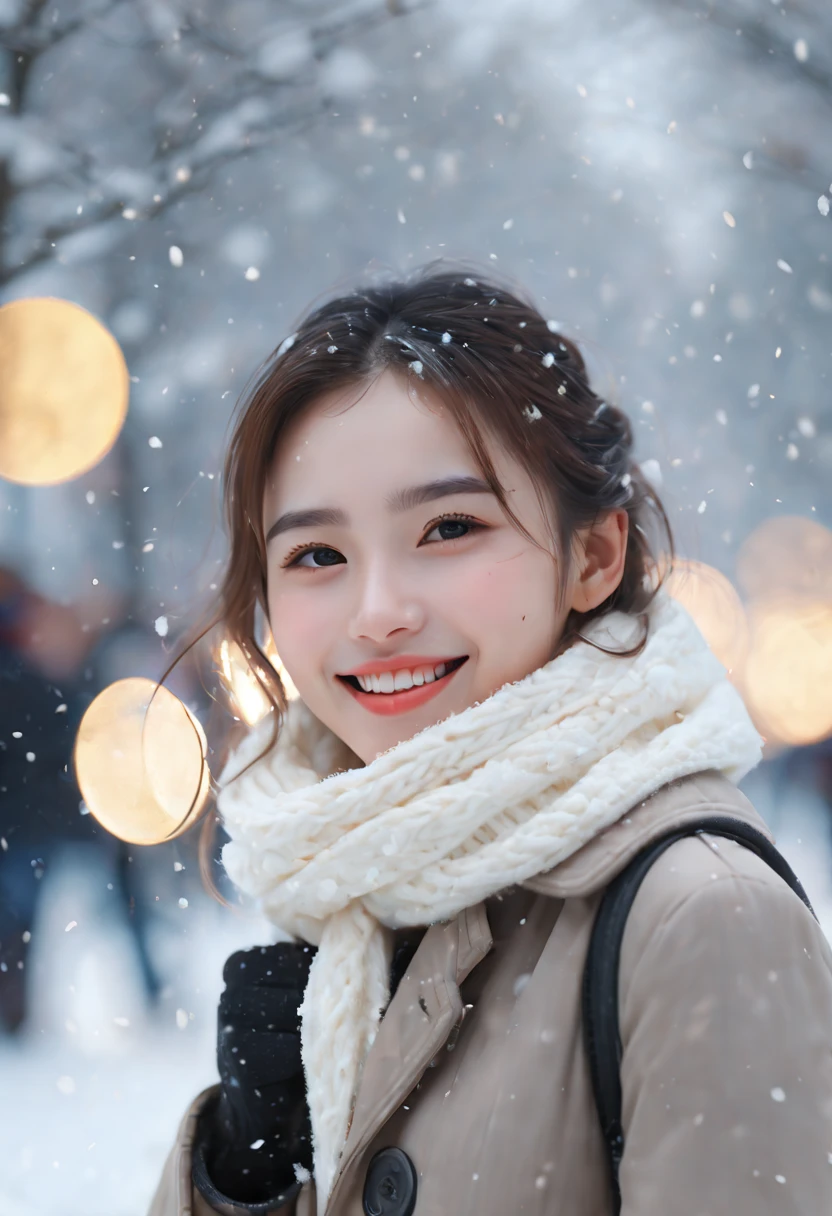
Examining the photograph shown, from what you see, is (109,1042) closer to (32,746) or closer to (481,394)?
(32,746)

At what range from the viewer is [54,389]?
2.69m

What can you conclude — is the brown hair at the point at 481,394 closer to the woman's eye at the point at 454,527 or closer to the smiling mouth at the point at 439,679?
the woman's eye at the point at 454,527

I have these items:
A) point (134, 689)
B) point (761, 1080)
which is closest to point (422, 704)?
point (761, 1080)

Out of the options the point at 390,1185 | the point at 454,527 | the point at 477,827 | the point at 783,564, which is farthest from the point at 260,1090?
the point at 783,564

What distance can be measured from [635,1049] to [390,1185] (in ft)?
1.04

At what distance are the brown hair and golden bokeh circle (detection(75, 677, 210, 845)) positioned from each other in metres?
1.05

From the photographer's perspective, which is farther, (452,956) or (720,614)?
(720,614)

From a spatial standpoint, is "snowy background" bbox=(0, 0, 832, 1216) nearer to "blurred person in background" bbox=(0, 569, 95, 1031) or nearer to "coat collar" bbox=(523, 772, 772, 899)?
"blurred person in background" bbox=(0, 569, 95, 1031)

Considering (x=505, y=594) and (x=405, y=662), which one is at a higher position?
(x=505, y=594)

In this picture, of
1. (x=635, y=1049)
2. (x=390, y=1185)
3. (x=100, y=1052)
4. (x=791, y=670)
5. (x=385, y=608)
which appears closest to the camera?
(x=635, y=1049)

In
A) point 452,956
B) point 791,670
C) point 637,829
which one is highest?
point 637,829

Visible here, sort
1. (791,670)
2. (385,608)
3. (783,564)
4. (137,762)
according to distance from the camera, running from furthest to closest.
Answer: (783,564), (791,670), (137,762), (385,608)

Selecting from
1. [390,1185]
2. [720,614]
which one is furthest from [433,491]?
[720,614]

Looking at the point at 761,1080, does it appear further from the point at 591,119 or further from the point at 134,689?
the point at 591,119
